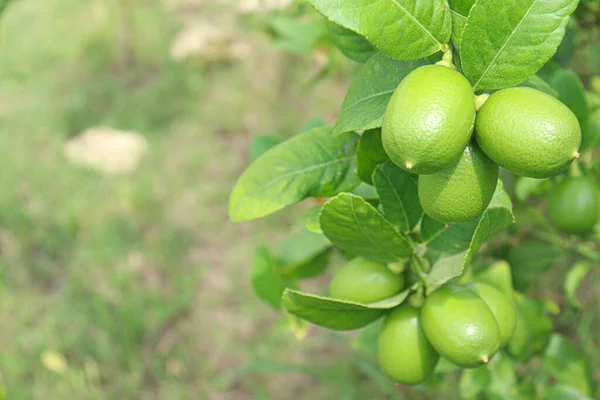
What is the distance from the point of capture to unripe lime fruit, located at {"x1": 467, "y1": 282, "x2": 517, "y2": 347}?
0.75 metres

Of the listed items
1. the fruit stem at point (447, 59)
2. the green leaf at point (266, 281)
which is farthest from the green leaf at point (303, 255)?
the fruit stem at point (447, 59)

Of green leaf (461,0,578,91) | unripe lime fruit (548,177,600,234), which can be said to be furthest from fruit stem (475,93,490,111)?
unripe lime fruit (548,177,600,234)

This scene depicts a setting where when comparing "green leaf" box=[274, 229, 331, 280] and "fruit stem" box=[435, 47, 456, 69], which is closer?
"fruit stem" box=[435, 47, 456, 69]

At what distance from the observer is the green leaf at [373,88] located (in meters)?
0.63

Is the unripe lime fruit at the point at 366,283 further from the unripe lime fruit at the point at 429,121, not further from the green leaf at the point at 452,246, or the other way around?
the unripe lime fruit at the point at 429,121

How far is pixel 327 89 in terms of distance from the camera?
3215mm

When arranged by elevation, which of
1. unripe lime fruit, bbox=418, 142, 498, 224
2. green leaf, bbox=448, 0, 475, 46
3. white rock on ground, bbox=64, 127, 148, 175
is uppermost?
green leaf, bbox=448, 0, 475, 46

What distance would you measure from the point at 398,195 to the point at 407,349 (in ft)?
0.58

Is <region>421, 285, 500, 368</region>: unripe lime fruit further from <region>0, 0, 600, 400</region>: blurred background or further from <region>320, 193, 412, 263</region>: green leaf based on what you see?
<region>0, 0, 600, 400</region>: blurred background

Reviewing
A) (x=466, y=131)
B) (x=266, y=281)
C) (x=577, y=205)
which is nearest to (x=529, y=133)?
(x=466, y=131)

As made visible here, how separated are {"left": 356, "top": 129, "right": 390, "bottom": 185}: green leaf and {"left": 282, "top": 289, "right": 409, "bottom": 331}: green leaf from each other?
0.15 m

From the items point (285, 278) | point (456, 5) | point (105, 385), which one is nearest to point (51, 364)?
point (105, 385)

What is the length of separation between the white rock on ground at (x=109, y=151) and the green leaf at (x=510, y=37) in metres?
2.78

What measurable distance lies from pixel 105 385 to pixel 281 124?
153 centimetres
